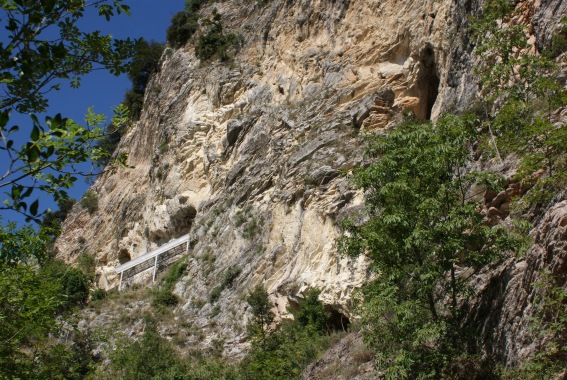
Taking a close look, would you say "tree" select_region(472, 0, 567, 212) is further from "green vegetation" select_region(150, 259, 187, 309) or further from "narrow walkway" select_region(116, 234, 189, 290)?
"narrow walkway" select_region(116, 234, 189, 290)

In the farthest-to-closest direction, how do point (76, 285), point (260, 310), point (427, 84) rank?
point (76, 285), point (427, 84), point (260, 310)

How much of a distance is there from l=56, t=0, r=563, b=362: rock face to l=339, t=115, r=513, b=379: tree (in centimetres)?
96

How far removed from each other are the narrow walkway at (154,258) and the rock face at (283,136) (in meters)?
1.05

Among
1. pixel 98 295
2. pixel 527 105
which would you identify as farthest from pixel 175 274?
pixel 527 105

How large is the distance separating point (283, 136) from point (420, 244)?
50.5ft

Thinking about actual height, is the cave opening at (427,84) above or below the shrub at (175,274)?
above

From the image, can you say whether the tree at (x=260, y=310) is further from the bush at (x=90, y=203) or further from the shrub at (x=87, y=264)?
the bush at (x=90, y=203)

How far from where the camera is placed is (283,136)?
987 inches

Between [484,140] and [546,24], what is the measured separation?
354cm

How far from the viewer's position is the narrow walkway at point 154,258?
29469 mm

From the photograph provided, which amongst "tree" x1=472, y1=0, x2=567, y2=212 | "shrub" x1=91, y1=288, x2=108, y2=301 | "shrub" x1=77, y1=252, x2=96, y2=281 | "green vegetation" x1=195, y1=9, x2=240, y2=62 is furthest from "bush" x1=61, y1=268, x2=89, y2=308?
"tree" x1=472, y1=0, x2=567, y2=212

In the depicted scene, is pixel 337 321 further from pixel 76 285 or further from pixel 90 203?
pixel 90 203

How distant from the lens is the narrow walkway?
2947 cm

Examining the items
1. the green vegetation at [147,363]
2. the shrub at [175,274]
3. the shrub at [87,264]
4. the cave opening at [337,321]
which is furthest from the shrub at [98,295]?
the cave opening at [337,321]
